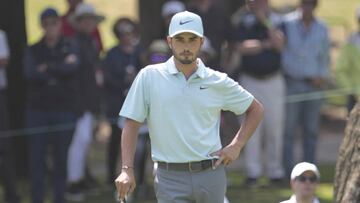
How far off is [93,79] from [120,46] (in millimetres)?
508

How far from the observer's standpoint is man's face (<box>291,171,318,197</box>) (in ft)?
26.2

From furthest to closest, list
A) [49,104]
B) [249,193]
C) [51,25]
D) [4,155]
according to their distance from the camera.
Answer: [249,193] → [4,155] → [49,104] → [51,25]

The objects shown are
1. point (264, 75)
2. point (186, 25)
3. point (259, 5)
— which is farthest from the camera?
point (264, 75)

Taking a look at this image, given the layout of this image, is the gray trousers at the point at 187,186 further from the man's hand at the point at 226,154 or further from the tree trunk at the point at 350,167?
the tree trunk at the point at 350,167

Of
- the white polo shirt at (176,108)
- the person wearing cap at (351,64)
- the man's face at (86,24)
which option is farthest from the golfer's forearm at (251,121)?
the person wearing cap at (351,64)

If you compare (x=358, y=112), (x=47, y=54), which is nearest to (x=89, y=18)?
(x=47, y=54)

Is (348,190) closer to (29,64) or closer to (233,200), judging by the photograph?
(233,200)

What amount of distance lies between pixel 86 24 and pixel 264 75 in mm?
2066

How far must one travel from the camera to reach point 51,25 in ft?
35.2

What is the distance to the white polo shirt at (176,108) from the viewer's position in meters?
6.78

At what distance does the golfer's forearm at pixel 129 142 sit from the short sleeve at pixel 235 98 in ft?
2.00

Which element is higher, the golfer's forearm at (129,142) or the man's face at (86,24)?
the man's face at (86,24)

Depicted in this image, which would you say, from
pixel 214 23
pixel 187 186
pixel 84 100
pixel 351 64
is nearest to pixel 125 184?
pixel 187 186

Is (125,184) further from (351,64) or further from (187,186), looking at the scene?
(351,64)
